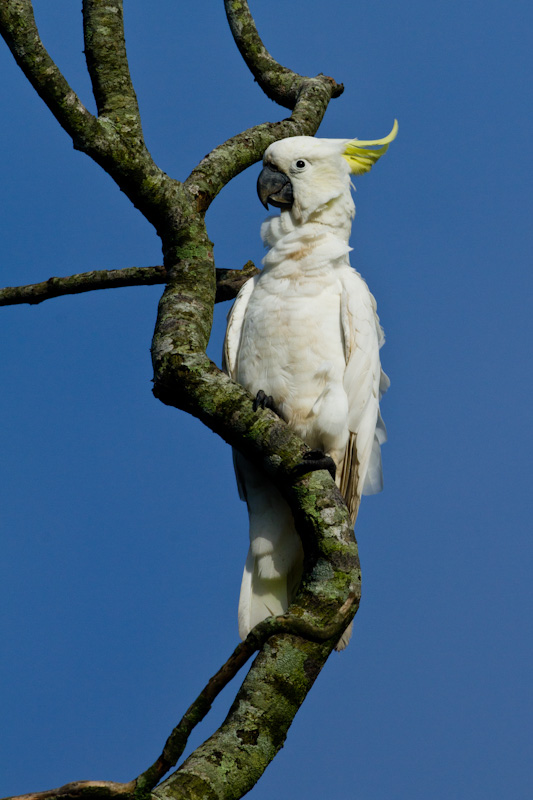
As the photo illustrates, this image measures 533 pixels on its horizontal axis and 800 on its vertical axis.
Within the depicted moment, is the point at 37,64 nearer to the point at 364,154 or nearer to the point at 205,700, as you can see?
the point at 364,154

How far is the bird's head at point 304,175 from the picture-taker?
4371 mm

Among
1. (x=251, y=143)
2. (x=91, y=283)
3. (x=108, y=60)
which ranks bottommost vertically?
(x=91, y=283)

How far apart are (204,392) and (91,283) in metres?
1.79

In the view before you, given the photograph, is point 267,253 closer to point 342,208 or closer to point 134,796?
Answer: point 342,208

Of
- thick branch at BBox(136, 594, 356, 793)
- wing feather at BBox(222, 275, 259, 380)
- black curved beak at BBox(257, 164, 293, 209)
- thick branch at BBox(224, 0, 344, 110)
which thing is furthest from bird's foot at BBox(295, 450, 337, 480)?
thick branch at BBox(224, 0, 344, 110)

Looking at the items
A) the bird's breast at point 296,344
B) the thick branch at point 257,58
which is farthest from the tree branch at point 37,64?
the thick branch at point 257,58

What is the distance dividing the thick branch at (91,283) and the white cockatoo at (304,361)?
0.37 metres

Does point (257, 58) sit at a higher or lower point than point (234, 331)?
higher

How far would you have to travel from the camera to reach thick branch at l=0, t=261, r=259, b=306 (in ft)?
15.2

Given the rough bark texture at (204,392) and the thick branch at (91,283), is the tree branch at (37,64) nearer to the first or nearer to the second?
the rough bark texture at (204,392)

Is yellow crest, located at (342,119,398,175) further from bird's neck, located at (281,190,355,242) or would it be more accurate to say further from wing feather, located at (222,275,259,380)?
wing feather, located at (222,275,259,380)

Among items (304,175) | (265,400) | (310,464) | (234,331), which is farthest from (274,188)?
(310,464)

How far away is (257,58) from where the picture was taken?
5738mm

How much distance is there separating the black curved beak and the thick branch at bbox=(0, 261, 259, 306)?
0.46 meters
